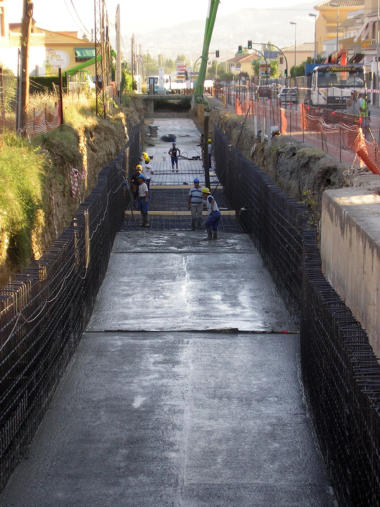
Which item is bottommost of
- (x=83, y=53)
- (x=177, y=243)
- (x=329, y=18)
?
(x=177, y=243)

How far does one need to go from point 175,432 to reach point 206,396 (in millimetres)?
1226

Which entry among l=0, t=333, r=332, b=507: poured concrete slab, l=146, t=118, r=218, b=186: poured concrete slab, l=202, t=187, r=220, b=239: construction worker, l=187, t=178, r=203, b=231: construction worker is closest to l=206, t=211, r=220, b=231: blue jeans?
l=202, t=187, r=220, b=239: construction worker

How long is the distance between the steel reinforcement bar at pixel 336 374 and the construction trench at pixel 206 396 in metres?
0.03

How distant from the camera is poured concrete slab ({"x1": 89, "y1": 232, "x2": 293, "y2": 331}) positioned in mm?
13789

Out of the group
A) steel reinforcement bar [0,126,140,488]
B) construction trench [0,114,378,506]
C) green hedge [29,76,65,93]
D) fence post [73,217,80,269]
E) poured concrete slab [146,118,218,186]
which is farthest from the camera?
green hedge [29,76,65,93]

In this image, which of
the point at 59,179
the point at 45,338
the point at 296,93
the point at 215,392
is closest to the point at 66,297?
the point at 45,338

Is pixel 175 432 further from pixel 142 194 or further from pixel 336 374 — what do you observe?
pixel 142 194

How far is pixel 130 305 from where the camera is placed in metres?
15.0

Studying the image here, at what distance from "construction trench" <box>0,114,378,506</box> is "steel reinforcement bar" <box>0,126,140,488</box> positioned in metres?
0.28

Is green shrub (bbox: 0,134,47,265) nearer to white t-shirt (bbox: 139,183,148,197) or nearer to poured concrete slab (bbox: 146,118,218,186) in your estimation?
white t-shirt (bbox: 139,183,148,197)

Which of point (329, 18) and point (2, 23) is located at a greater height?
point (329, 18)

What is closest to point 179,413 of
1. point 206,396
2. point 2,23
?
point 206,396

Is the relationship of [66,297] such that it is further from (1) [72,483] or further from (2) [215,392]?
(1) [72,483]

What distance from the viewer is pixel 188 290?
16.2 m
